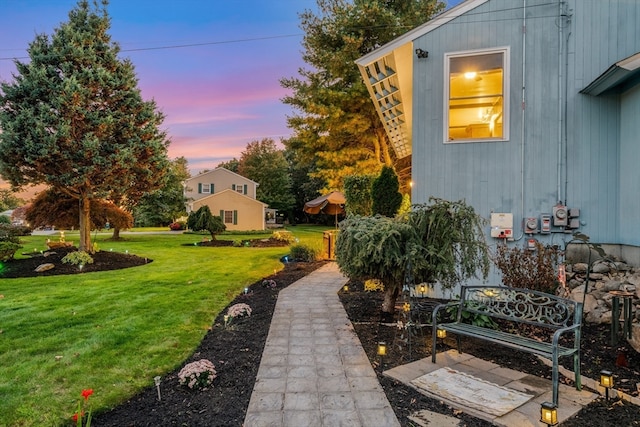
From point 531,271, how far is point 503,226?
1.37 meters

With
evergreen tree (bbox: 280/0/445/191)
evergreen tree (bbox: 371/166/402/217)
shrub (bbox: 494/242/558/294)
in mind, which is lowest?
shrub (bbox: 494/242/558/294)

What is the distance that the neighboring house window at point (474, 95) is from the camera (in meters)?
6.67

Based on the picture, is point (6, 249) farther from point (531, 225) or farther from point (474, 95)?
point (531, 225)

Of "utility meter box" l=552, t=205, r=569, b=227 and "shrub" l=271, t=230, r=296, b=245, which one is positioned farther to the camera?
"shrub" l=271, t=230, r=296, b=245

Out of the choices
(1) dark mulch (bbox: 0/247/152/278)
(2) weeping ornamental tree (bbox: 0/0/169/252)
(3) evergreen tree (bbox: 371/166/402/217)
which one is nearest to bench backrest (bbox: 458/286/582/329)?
(3) evergreen tree (bbox: 371/166/402/217)

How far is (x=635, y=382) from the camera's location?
→ 3.36 m

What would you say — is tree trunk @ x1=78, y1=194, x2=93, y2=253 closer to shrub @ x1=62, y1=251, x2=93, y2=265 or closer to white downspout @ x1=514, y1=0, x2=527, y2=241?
shrub @ x1=62, y1=251, x2=93, y2=265

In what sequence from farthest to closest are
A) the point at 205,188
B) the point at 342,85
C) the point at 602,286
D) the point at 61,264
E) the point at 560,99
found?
1. the point at 205,188
2. the point at 342,85
3. the point at 61,264
4. the point at 560,99
5. the point at 602,286

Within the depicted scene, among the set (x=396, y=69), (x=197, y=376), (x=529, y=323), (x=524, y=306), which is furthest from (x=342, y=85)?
(x=197, y=376)

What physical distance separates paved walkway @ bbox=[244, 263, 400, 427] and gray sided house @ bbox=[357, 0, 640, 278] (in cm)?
334

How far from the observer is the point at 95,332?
4836mm

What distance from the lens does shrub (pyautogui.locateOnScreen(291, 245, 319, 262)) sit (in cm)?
1217

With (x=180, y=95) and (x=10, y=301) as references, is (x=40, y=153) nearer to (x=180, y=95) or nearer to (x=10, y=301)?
(x=10, y=301)

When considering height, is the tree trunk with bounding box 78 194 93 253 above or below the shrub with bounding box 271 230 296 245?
above
